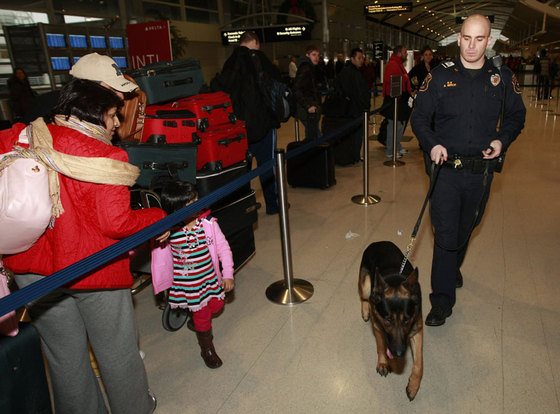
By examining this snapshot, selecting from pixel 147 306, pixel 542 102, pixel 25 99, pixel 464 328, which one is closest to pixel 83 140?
pixel 147 306

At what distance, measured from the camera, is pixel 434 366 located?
8.13ft

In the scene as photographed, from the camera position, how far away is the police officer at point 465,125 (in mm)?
2471

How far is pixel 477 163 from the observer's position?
2.52 metres

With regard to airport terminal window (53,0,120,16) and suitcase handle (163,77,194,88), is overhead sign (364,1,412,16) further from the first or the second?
suitcase handle (163,77,194,88)

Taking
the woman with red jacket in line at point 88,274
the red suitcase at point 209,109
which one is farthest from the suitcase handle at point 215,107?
the woman with red jacket in line at point 88,274

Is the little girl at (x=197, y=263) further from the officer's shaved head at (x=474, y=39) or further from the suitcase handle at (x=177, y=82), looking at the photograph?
the officer's shaved head at (x=474, y=39)

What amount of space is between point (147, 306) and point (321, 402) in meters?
1.77

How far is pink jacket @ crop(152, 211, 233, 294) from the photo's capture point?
2.38 m

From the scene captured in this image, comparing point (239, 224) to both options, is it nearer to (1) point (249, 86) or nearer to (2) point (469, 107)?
(1) point (249, 86)

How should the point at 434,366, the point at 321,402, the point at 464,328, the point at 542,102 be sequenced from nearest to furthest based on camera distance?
1. the point at 321,402
2. the point at 434,366
3. the point at 464,328
4. the point at 542,102

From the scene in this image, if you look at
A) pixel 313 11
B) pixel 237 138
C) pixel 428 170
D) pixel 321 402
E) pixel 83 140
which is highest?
pixel 313 11

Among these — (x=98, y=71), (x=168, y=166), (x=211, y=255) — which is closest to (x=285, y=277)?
(x=211, y=255)

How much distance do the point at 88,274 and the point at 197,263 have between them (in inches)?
32.4

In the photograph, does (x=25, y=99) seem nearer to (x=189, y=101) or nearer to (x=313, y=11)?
(x=189, y=101)
